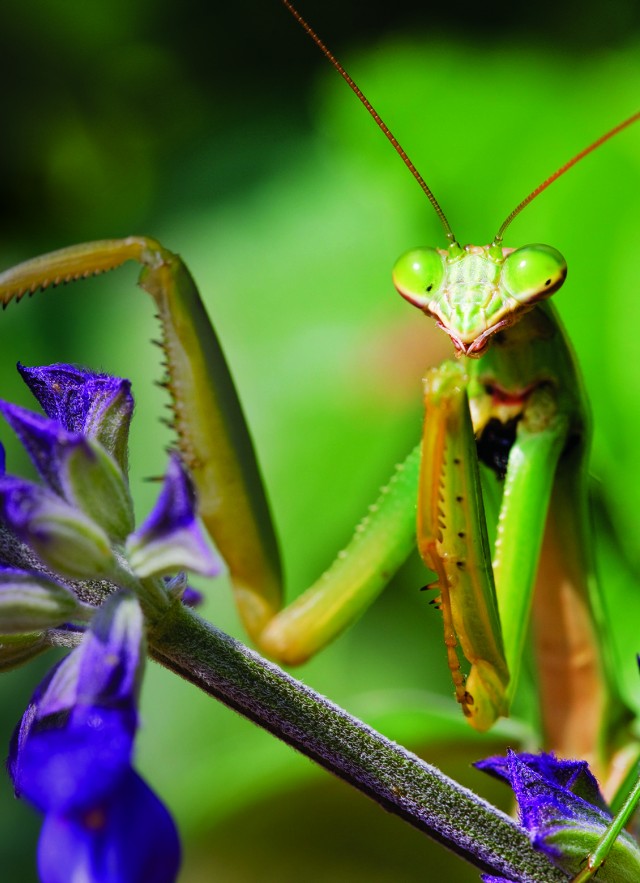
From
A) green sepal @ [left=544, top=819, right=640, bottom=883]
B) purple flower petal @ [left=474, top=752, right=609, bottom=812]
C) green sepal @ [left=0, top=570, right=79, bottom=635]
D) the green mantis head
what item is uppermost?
the green mantis head

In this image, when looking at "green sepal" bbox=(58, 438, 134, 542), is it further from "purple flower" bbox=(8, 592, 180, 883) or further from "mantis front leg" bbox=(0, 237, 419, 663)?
"mantis front leg" bbox=(0, 237, 419, 663)

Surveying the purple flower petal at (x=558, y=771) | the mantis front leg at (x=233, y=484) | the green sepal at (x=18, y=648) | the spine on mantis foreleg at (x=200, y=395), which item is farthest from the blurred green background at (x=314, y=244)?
the green sepal at (x=18, y=648)

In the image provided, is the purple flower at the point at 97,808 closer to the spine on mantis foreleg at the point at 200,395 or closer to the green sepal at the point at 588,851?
the green sepal at the point at 588,851

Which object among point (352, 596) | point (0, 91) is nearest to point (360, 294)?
point (352, 596)

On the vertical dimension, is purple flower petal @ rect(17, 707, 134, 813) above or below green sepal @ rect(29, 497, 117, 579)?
below

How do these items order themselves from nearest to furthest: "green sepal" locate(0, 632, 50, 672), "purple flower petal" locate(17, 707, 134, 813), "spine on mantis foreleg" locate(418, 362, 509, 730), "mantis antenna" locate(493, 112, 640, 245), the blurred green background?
1. "purple flower petal" locate(17, 707, 134, 813)
2. "green sepal" locate(0, 632, 50, 672)
3. "spine on mantis foreleg" locate(418, 362, 509, 730)
4. "mantis antenna" locate(493, 112, 640, 245)
5. the blurred green background

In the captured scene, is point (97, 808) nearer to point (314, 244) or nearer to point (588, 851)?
point (588, 851)

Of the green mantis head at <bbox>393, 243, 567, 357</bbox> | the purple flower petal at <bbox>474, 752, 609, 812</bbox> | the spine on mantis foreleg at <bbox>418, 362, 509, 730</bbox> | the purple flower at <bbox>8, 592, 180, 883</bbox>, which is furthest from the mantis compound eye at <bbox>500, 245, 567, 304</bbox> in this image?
the purple flower at <bbox>8, 592, 180, 883</bbox>

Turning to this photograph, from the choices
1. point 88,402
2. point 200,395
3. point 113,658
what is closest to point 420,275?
point 200,395
